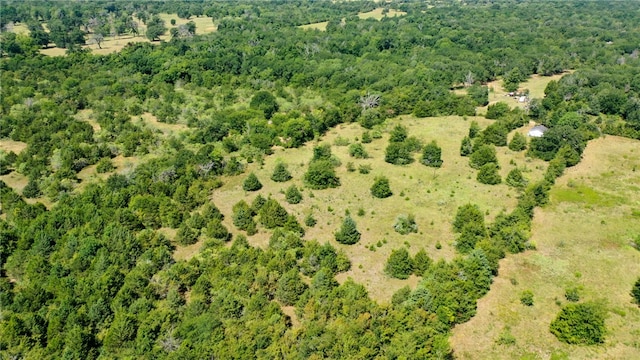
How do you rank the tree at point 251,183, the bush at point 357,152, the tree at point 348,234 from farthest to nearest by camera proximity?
→ the bush at point 357,152, the tree at point 251,183, the tree at point 348,234

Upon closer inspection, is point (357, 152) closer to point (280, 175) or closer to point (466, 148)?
point (280, 175)

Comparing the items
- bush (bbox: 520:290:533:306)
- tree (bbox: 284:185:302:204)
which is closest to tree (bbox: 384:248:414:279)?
bush (bbox: 520:290:533:306)

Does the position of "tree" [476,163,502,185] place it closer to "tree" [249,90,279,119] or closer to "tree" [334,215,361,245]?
"tree" [334,215,361,245]

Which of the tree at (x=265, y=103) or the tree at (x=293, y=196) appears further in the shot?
the tree at (x=265, y=103)

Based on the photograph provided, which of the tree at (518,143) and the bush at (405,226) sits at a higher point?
the bush at (405,226)

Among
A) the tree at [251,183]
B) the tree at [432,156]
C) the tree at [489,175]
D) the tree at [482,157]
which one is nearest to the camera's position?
the tree at [251,183]

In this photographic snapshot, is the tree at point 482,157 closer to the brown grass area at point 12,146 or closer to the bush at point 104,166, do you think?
the bush at point 104,166

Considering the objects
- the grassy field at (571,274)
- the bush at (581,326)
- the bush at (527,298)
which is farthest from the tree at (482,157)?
the bush at (581,326)

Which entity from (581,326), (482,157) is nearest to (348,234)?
(581,326)
